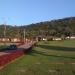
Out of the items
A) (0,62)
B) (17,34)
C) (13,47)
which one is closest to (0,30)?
(17,34)

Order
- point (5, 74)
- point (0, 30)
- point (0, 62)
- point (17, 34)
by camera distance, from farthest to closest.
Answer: point (17, 34) < point (0, 30) < point (0, 62) < point (5, 74)

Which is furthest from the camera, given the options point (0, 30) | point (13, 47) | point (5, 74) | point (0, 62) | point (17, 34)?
point (17, 34)

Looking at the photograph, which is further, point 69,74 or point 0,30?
point 0,30

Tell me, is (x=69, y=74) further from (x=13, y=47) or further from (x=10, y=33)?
(x=10, y=33)

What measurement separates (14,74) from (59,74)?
2494mm

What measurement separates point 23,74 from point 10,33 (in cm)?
18033

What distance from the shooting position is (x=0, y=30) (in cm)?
17600

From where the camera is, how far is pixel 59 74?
16.7 meters

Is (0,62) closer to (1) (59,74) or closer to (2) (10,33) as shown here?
(1) (59,74)

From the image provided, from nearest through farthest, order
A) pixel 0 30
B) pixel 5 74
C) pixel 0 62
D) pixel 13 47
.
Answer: pixel 5 74, pixel 0 62, pixel 13 47, pixel 0 30

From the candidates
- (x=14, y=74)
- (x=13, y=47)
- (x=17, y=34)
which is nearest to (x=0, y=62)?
(x=14, y=74)

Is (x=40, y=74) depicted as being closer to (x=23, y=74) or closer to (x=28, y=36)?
(x=23, y=74)

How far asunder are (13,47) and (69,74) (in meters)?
52.1

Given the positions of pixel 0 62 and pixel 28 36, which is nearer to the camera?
pixel 0 62
